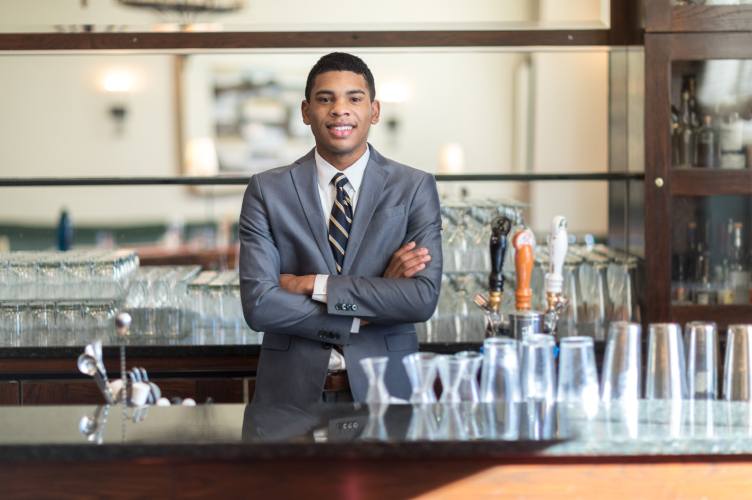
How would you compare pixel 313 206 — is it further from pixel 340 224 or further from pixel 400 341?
pixel 400 341

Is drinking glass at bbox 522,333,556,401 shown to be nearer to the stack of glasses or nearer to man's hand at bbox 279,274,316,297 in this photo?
man's hand at bbox 279,274,316,297

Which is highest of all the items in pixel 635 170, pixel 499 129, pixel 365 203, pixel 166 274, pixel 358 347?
pixel 499 129

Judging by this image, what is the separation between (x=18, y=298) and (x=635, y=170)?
2.33 meters

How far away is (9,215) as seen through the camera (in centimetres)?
305

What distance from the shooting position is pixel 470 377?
4.50 feet

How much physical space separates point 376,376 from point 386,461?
0.17 meters

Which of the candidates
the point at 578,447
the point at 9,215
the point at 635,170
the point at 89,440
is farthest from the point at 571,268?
the point at 9,215

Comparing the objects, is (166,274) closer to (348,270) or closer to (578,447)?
(348,270)

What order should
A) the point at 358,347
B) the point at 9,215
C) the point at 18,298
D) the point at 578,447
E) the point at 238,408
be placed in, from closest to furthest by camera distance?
the point at 578,447 → the point at 238,408 → the point at 358,347 → the point at 18,298 → the point at 9,215

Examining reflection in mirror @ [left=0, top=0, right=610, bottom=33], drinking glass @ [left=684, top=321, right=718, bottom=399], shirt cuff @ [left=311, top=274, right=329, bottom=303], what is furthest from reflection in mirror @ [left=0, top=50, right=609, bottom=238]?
drinking glass @ [left=684, top=321, right=718, bottom=399]

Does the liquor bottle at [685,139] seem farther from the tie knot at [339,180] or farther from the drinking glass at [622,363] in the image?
the drinking glass at [622,363]

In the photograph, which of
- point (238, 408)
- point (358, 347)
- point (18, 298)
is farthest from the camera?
point (18, 298)

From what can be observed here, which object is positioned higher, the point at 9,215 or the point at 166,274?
the point at 9,215

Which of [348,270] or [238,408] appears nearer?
[238,408]
